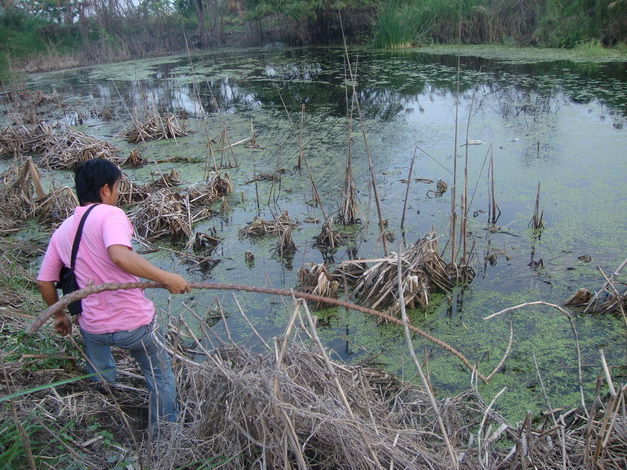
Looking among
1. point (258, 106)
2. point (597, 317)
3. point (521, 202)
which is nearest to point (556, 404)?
point (597, 317)

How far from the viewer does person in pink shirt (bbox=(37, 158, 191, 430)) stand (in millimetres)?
1856

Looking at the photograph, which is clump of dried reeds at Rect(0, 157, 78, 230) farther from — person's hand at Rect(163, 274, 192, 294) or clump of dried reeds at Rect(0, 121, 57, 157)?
person's hand at Rect(163, 274, 192, 294)

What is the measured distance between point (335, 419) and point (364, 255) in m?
2.69

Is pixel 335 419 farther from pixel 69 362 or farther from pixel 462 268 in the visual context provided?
pixel 462 268

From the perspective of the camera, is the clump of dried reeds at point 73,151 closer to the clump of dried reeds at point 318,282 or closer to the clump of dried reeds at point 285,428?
the clump of dried reeds at point 318,282

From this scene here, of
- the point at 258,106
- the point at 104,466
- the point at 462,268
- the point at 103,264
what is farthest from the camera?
the point at 258,106

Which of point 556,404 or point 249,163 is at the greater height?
point 249,163

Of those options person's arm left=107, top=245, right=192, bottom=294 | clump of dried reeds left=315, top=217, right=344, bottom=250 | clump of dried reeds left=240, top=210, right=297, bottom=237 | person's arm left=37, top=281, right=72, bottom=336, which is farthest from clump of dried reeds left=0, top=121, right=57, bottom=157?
person's arm left=107, top=245, right=192, bottom=294

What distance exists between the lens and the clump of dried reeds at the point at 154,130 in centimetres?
777

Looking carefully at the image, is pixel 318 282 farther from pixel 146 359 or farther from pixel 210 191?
pixel 210 191

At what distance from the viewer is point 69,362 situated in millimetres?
2342

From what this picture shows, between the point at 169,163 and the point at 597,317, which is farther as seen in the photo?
the point at 169,163

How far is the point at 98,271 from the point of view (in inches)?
78.4

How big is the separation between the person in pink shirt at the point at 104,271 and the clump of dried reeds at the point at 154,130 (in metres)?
6.00
